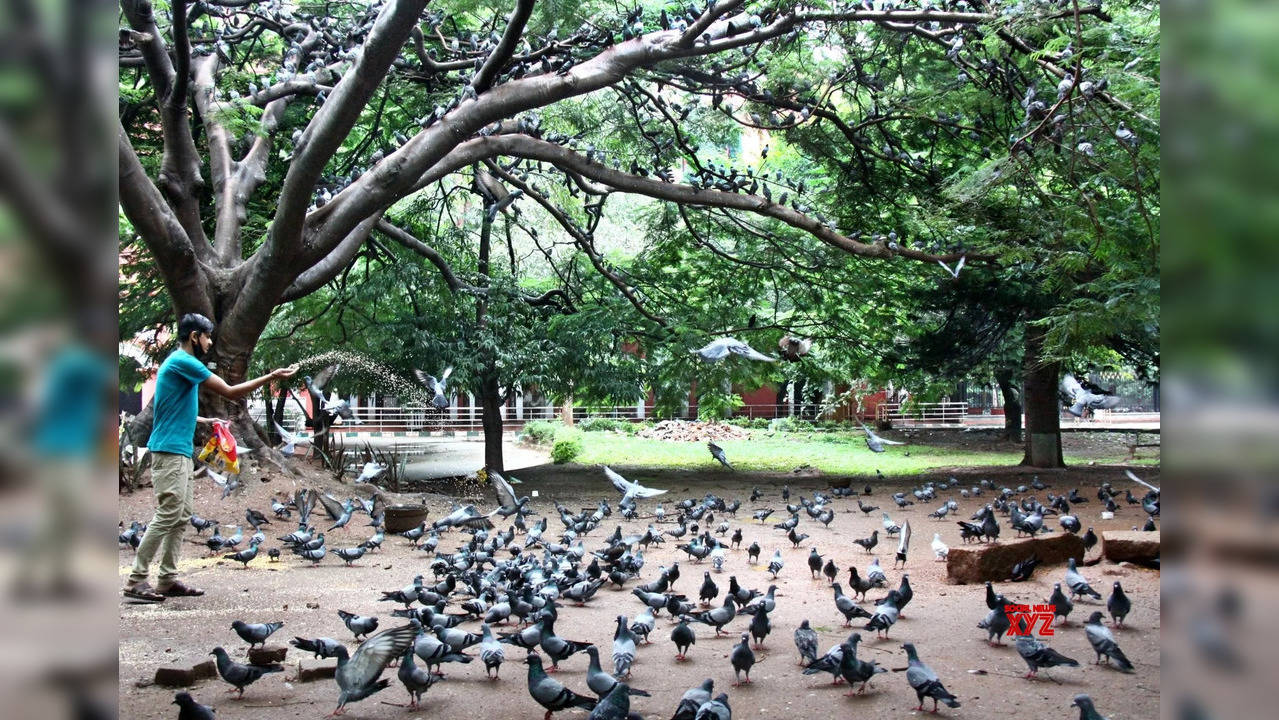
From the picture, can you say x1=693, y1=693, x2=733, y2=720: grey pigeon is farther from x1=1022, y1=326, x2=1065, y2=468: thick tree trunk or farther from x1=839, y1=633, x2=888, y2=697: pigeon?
x1=1022, y1=326, x2=1065, y2=468: thick tree trunk

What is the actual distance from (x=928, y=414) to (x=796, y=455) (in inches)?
608

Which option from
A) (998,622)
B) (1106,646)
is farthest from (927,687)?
(998,622)

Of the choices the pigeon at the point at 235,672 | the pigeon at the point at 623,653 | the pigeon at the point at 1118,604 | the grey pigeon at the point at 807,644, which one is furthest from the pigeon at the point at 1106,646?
the pigeon at the point at 235,672

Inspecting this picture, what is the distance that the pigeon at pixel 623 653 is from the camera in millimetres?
5254

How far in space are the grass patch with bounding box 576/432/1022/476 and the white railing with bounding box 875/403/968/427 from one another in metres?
7.39

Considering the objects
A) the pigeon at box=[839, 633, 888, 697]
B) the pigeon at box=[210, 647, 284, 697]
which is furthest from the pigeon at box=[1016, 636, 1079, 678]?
the pigeon at box=[210, 647, 284, 697]

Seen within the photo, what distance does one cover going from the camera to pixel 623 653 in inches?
208

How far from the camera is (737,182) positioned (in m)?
11.7

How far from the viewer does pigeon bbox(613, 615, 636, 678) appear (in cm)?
525
